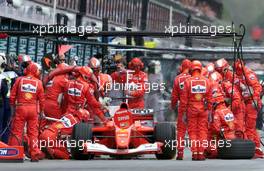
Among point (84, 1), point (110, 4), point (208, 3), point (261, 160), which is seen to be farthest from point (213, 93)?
point (110, 4)

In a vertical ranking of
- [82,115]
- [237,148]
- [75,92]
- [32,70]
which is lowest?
[237,148]

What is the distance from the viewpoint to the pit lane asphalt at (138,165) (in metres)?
15.1

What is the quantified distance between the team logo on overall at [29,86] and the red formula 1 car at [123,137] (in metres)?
0.96

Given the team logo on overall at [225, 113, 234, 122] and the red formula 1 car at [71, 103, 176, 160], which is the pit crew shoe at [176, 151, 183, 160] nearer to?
the red formula 1 car at [71, 103, 176, 160]

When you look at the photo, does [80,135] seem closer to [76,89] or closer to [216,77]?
[76,89]

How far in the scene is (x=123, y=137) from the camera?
16.6 m

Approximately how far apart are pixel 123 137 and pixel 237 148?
7.39 ft

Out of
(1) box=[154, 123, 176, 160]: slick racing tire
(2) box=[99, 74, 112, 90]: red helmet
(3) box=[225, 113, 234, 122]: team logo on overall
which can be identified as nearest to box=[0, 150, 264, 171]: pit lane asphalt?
(1) box=[154, 123, 176, 160]: slick racing tire

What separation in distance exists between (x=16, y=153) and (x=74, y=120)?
1.60 meters

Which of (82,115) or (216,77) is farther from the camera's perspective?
(216,77)

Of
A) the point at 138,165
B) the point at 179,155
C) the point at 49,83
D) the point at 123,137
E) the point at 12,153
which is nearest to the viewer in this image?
the point at 138,165

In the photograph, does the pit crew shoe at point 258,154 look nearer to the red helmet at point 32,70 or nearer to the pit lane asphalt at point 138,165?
the pit lane asphalt at point 138,165

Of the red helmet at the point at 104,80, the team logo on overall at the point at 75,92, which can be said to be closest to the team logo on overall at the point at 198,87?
the team logo on overall at the point at 75,92

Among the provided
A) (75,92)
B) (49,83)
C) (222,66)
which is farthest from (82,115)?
(222,66)
